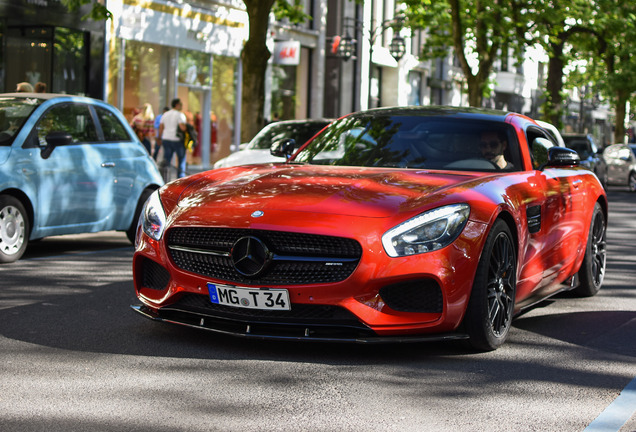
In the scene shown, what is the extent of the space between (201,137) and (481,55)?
8.54 metres

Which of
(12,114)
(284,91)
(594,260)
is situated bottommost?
(594,260)

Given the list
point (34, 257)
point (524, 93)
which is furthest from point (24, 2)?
point (524, 93)

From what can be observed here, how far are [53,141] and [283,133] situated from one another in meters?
7.28

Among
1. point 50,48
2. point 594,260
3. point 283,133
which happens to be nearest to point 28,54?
point 50,48

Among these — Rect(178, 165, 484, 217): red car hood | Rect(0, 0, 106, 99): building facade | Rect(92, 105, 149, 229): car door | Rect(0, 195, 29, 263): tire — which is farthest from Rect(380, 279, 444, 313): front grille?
Rect(0, 0, 106, 99): building facade

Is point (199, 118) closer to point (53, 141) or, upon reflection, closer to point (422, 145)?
point (53, 141)

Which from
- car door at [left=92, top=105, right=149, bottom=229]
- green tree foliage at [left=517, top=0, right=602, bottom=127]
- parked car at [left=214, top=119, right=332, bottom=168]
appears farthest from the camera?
green tree foliage at [left=517, top=0, right=602, bottom=127]

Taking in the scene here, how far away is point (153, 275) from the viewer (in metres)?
6.21

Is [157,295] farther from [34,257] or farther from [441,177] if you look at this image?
[34,257]

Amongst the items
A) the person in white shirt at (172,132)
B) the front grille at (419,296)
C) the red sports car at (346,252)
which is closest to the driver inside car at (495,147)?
the red sports car at (346,252)

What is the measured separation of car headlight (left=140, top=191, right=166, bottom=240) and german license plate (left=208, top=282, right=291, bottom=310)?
612mm

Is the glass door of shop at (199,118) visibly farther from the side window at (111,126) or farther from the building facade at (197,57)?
the side window at (111,126)

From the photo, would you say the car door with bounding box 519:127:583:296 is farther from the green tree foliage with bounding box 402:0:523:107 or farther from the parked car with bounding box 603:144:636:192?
the parked car with bounding box 603:144:636:192

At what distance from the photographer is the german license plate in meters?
5.64
